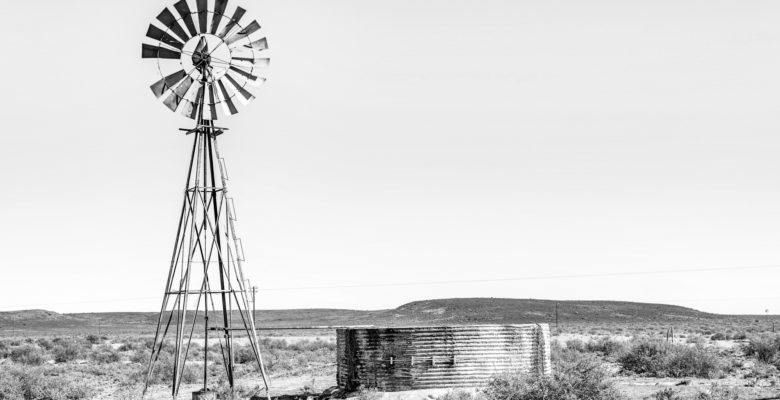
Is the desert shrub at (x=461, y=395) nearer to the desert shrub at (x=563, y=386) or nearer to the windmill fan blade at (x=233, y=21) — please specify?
the desert shrub at (x=563, y=386)

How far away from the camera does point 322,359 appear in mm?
36562

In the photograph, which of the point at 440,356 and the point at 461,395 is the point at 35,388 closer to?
the point at 440,356

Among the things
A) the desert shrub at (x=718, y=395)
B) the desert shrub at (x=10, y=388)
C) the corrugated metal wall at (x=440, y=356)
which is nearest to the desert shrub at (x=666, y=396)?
the desert shrub at (x=718, y=395)

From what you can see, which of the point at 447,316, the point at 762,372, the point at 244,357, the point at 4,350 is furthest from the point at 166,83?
the point at 447,316

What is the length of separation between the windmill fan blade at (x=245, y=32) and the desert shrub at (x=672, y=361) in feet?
52.4

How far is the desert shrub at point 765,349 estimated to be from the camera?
30.3 metres

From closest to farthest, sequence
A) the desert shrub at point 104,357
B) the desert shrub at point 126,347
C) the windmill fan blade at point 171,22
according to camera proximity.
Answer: the windmill fan blade at point 171,22
the desert shrub at point 104,357
the desert shrub at point 126,347

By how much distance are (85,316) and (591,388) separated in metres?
118

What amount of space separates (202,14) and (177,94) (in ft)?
6.67

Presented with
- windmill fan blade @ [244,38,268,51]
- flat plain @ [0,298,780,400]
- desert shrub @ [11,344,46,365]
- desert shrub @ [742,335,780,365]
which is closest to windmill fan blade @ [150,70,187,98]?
windmill fan blade @ [244,38,268,51]

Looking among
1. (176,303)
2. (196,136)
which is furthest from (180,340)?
(196,136)

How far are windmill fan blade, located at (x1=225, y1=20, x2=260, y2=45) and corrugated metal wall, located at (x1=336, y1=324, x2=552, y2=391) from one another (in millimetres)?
7907

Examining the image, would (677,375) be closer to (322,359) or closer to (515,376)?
(515,376)

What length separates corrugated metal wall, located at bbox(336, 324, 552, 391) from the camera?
20641 millimetres
